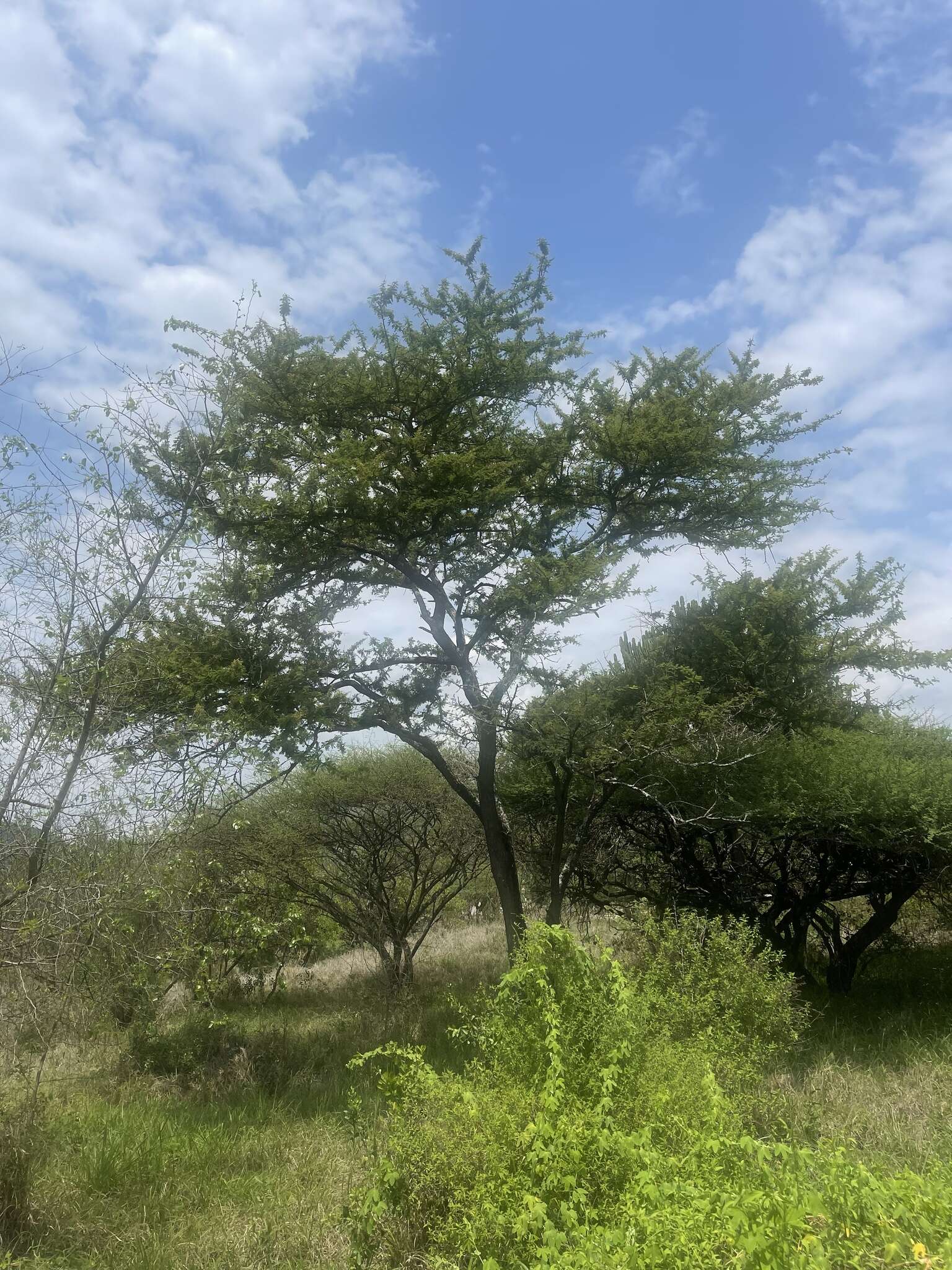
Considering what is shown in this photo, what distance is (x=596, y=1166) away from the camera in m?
3.87

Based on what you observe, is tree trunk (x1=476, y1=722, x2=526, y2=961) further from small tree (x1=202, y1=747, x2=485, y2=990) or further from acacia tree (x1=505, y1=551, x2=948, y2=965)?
small tree (x1=202, y1=747, x2=485, y2=990)

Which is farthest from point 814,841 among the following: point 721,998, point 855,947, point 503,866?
point 721,998

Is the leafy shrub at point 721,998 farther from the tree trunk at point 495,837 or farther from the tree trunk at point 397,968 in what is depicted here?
the tree trunk at point 397,968

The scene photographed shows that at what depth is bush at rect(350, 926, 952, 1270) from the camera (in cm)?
279

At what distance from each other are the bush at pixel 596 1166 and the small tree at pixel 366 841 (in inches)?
327

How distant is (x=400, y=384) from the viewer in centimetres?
1052

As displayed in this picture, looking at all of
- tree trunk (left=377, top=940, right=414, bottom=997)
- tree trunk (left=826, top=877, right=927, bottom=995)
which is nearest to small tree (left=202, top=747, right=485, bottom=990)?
tree trunk (left=377, top=940, right=414, bottom=997)

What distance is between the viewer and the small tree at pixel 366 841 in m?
13.8

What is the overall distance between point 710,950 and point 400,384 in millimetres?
7650

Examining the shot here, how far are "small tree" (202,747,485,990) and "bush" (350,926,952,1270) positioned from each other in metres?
8.32

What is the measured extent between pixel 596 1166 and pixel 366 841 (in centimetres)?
1098

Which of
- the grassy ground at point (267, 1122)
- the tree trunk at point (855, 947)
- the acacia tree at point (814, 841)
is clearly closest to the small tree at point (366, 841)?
the grassy ground at point (267, 1122)

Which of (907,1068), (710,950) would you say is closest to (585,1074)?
(710,950)

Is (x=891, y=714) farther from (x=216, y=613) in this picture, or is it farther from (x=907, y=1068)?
(x=216, y=613)
